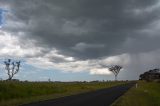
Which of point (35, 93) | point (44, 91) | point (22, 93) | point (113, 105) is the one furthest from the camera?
point (44, 91)

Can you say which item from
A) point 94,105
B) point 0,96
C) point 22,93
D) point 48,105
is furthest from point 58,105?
point 22,93

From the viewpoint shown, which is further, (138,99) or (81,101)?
(138,99)

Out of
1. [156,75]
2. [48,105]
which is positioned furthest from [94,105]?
[156,75]

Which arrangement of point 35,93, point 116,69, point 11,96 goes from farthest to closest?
1. point 116,69
2. point 35,93
3. point 11,96

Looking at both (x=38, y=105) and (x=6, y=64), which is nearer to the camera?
(x=38, y=105)

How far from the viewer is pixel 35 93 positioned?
46.9 meters

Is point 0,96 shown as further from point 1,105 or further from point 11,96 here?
point 1,105

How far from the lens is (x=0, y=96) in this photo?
37250 millimetres

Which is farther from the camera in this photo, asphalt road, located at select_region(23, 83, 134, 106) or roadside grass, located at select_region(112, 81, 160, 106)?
roadside grass, located at select_region(112, 81, 160, 106)

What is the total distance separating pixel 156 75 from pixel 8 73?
88494mm

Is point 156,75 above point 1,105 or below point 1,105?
above

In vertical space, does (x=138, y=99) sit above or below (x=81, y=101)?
above

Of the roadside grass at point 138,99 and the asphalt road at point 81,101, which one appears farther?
the roadside grass at point 138,99

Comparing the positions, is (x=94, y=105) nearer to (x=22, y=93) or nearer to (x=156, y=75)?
(x=22, y=93)
